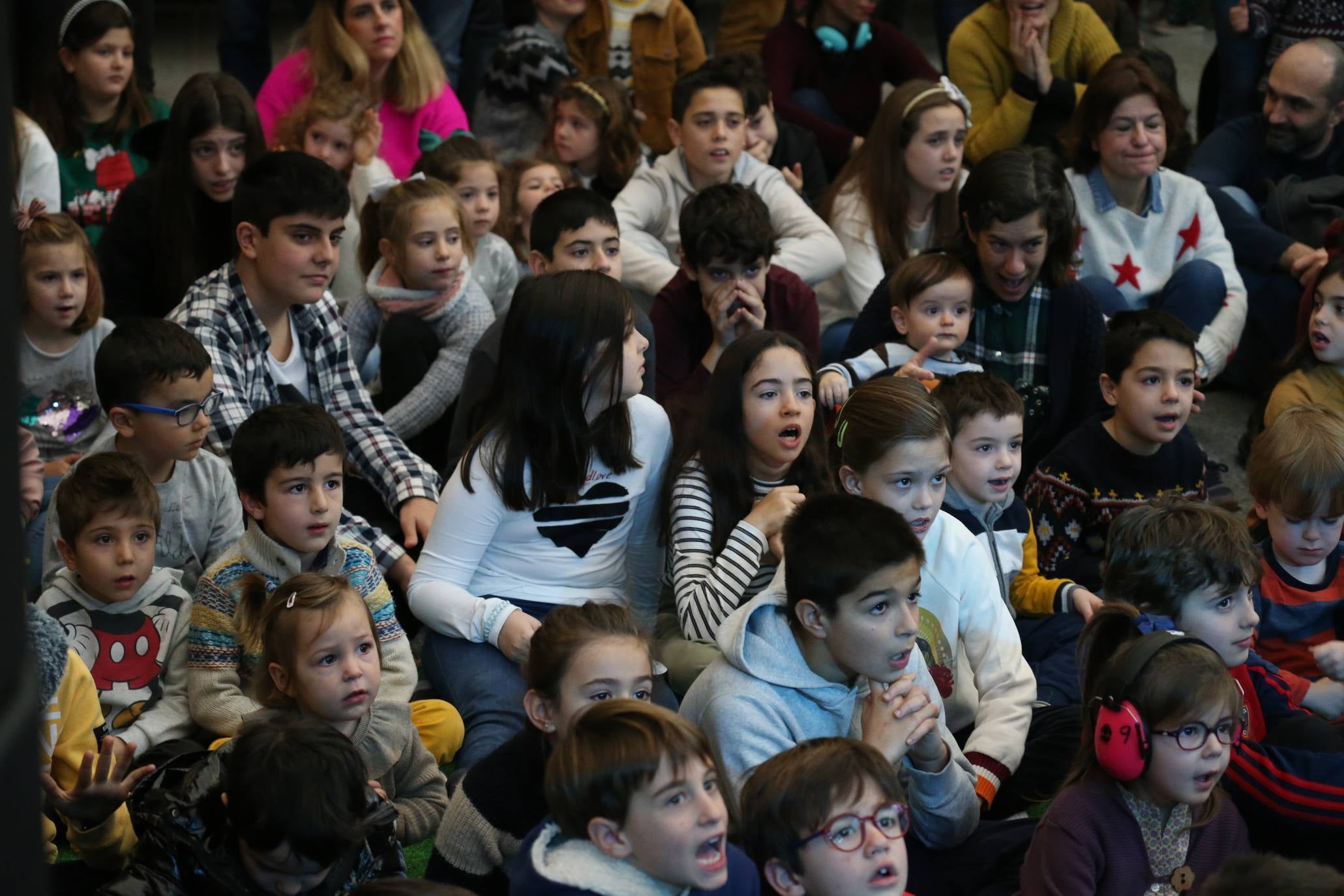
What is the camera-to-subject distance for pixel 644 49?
193 inches

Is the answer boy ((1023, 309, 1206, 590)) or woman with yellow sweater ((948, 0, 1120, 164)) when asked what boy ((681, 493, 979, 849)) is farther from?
woman with yellow sweater ((948, 0, 1120, 164))

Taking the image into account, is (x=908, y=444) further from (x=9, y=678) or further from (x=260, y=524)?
(x=9, y=678)

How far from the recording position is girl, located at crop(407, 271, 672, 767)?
8.59 feet

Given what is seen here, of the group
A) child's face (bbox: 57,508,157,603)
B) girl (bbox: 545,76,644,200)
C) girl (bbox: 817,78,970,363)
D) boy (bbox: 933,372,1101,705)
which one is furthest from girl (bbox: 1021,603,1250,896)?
girl (bbox: 545,76,644,200)

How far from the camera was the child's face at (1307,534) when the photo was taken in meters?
2.75

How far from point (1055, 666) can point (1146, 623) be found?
1.64 feet

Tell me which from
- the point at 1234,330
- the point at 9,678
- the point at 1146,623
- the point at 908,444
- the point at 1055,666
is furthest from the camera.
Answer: the point at 1234,330

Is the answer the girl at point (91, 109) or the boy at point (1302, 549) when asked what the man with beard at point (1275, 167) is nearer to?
the boy at point (1302, 549)

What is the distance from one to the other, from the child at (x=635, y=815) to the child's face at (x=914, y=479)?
0.85 metres

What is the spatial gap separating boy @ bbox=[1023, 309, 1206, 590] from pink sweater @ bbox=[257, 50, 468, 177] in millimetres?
2210

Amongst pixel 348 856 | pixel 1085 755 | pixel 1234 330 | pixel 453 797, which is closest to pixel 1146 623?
pixel 1085 755

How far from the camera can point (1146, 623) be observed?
2.35 meters

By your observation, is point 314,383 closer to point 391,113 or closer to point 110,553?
point 110,553

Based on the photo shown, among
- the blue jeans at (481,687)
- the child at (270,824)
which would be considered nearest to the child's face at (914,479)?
the blue jeans at (481,687)
